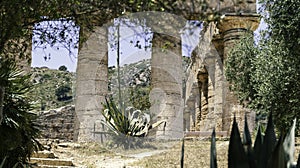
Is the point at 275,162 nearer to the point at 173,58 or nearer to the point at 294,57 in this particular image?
the point at 294,57

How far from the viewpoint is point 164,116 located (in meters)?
13.5

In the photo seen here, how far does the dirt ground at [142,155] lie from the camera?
27.3ft

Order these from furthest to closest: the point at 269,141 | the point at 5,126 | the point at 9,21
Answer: the point at 5,126
the point at 9,21
the point at 269,141

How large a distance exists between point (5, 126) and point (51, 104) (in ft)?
78.0

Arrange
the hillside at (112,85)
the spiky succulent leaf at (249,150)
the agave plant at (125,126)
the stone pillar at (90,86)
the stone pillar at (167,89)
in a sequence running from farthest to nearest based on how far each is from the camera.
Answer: the hillside at (112,85), the stone pillar at (167,89), the stone pillar at (90,86), the agave plant at (125,126), the spiky succulent leaf at (249,150)

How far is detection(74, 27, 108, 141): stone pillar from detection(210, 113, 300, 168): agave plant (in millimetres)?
10873

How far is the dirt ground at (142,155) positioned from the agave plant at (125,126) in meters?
0.37

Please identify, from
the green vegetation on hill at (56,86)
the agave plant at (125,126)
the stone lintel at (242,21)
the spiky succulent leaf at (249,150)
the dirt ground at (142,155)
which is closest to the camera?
the spiky succulent leaf at (249,150)

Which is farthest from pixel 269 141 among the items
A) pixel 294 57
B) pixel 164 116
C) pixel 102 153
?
pixel 164 116

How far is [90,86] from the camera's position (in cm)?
1327

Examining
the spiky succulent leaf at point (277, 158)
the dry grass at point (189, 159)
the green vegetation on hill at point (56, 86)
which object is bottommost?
the dry grass at point (189, 159)

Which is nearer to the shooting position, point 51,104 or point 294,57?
point 294,57

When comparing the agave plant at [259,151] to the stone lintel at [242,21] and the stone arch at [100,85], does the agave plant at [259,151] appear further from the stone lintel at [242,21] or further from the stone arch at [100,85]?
the stone lintel at [242,21]

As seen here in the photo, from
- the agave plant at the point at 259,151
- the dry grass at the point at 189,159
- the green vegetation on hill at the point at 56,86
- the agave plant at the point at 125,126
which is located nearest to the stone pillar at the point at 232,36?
the agave plant at the point at 125,126
